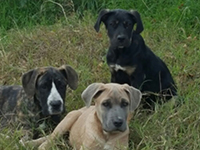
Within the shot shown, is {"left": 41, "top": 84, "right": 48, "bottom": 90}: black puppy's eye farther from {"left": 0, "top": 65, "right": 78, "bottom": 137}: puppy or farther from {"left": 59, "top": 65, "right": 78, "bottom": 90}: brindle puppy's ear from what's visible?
{"left": 59, "top": 65, "right": 78, "bottom": 90}: brindle puppy's ear

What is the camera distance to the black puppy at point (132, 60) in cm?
734

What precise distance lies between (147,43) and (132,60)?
1953 millimetres

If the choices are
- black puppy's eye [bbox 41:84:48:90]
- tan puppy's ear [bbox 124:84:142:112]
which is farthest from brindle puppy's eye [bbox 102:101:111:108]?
black puppy's eye [bbox 41:84:48:90]

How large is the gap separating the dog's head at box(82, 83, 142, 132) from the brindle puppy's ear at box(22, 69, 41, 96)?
0.96 m

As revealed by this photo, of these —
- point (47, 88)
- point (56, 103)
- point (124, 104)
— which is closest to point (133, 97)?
point (124, 104)

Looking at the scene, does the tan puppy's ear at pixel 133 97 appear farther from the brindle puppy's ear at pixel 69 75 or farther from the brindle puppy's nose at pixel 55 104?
the brindle puppy's ear at pixel 69 75

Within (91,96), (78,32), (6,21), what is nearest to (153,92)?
(91,96)

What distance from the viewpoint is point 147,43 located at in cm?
924

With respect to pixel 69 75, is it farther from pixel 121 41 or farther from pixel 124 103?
pixel 124 103

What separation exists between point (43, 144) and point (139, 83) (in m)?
1.73

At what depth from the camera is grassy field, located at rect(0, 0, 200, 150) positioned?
6.53 meters

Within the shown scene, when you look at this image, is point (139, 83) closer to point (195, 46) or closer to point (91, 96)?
point (91, 96)

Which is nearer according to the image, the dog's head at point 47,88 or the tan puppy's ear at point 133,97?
the tan puppy's ear at point 133,97

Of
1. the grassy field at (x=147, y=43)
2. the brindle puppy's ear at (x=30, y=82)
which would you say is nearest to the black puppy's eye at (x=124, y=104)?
the grassy field at (x=147, y=43)
